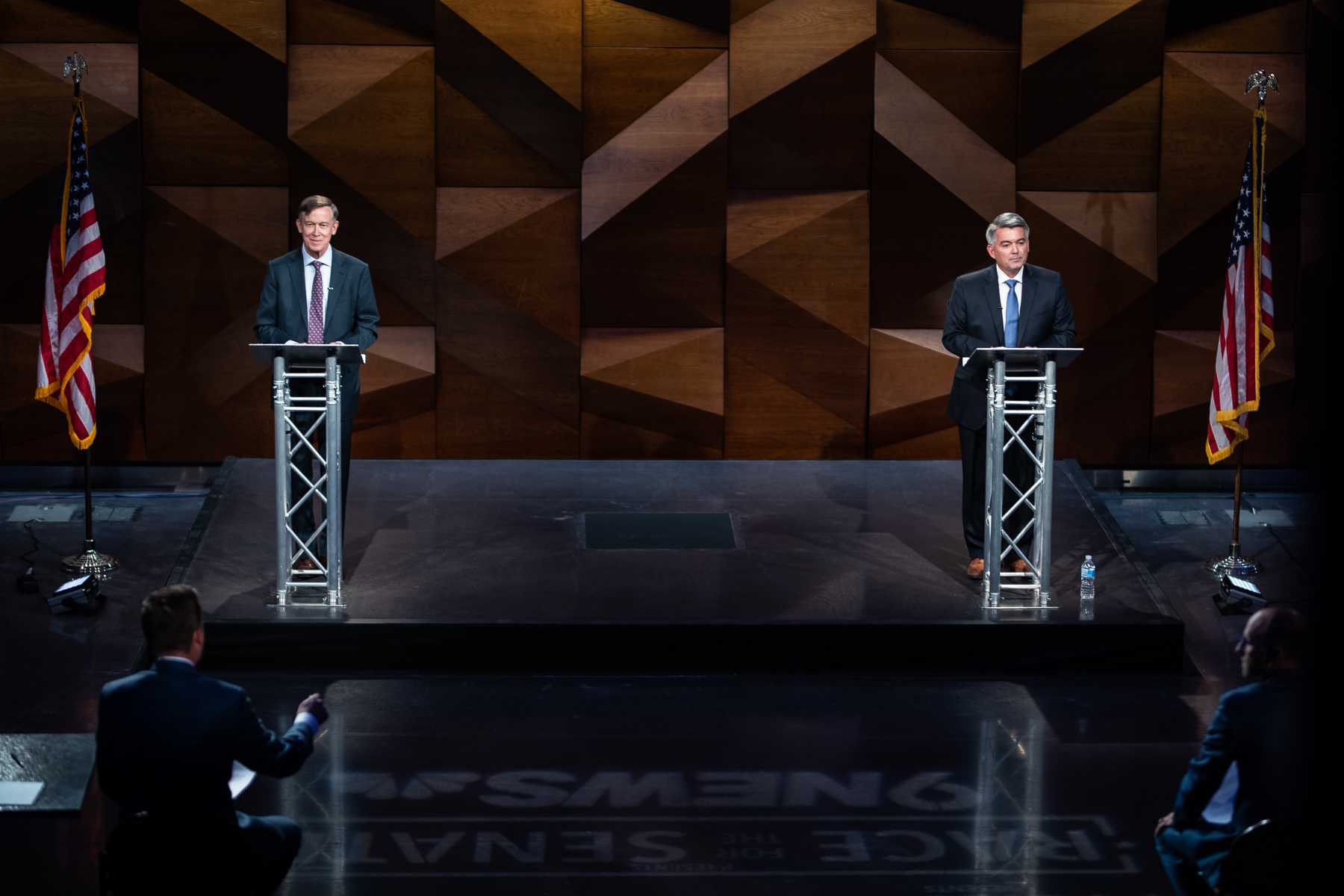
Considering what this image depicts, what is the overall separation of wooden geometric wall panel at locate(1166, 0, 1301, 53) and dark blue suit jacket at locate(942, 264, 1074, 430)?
2993mm

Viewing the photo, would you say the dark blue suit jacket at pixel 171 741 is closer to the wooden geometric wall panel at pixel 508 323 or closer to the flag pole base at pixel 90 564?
the flag pole base at pixel 90 564

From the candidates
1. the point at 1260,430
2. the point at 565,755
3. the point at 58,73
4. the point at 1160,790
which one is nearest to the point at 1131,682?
the point at 1160,790

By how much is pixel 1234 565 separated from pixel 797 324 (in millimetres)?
2648

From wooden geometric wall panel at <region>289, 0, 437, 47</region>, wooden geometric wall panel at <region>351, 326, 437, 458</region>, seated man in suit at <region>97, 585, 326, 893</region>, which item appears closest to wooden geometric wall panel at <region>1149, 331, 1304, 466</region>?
wooden geometric wall panel at <region>351, 326, 437, 458</region>

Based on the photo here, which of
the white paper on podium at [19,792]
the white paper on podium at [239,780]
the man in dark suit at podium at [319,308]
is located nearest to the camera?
the white paper on podium at [239,780]

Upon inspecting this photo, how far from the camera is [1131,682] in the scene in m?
6.10

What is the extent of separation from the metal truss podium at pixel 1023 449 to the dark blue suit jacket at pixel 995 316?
0.16 meters

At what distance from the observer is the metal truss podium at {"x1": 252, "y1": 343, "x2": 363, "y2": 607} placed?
5.97 meters

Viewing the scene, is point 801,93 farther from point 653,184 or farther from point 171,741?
point 171,741

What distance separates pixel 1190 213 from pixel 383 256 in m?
4.26

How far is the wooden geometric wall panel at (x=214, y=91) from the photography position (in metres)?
8.56

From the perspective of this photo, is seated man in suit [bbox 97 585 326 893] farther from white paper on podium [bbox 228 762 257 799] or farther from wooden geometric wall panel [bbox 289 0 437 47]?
wooden geometric wall panel [bbox 289 0 437 47]

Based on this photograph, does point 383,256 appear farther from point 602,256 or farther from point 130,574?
point 130,574

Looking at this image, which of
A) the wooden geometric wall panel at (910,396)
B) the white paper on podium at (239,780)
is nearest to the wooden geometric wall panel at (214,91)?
the wooden geometric wall panel at (910,396)
